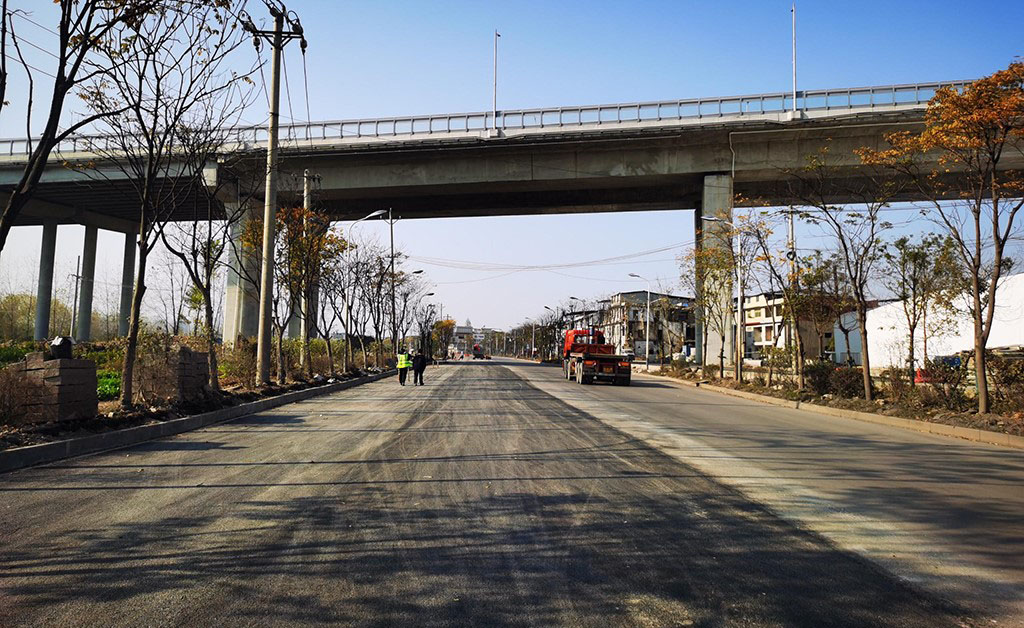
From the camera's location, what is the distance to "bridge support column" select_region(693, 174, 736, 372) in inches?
1236

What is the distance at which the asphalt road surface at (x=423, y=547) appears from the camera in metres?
3.98

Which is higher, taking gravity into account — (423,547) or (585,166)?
(585,166)

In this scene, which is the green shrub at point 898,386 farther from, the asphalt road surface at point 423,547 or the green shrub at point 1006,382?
the asphalt road surface at point 423,547

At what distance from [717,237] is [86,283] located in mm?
47698

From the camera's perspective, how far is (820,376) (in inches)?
902

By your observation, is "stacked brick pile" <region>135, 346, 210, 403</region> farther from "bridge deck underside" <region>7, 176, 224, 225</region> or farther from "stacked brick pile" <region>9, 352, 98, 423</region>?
"bridge deck underside" <region>7, 176, 224, 225</region>

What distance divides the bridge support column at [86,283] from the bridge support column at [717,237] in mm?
44159

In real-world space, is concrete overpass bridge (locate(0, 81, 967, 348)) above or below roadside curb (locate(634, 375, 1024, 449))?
above

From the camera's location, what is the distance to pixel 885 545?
5531mm

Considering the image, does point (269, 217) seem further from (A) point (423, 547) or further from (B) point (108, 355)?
(A) point (423, 547)

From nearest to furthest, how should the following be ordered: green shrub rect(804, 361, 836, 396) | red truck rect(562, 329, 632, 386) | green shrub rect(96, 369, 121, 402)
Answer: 1. green shrub rect(96, 369, 121, 402)
2. green shrub rect(804, 361, 836, 396)
3. red truck rect(562, 329, 632, 386)

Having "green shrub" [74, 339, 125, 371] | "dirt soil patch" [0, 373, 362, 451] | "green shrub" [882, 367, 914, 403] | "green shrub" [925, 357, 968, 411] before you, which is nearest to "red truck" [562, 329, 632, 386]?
"green shrub" [882, 367, 914, 403]

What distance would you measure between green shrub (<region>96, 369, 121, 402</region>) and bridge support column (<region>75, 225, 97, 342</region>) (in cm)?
3721

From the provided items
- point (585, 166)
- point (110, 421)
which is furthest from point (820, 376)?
point (110, 421)
